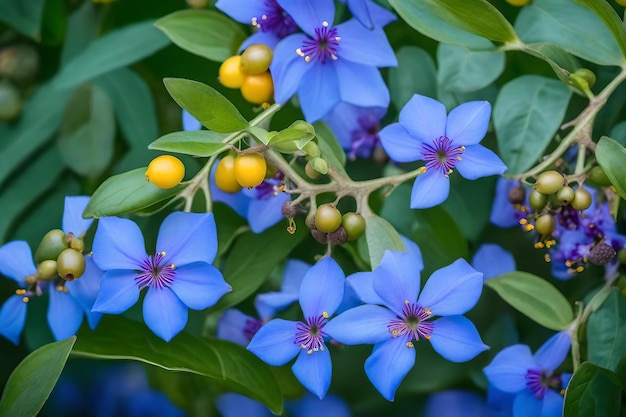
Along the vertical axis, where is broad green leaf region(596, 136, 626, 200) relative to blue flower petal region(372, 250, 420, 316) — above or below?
above

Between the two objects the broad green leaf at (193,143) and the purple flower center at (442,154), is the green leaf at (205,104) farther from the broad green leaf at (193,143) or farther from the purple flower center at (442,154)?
the purple flower center at (442,154)

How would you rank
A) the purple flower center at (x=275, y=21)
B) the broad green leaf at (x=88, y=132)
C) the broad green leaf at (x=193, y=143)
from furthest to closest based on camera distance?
the broad green leaf at (x=88, y=132) → the purple flower center at (x=275, y=21) → the broad green leaf at (x=193, y=143)

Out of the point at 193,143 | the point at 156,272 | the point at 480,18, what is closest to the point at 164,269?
the point at 156,272

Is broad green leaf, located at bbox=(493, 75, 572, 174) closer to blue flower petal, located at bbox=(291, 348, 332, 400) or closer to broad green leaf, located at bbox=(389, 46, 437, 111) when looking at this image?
broad green leaf, located at bbox=(389, 46, 437, 111)

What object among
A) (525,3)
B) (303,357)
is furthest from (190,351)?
(525,3)

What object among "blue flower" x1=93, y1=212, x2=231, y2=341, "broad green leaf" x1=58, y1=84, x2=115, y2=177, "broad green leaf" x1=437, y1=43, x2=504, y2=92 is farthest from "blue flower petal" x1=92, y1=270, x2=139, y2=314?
"broad green leaf" x1=437, y1=43, x2=504, y2=92

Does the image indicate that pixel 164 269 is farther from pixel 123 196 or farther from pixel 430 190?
pixel 430 190

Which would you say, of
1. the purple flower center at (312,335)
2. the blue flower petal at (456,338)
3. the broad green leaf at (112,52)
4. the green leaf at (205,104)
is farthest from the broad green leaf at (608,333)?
the broad green leaf at (112,52)
